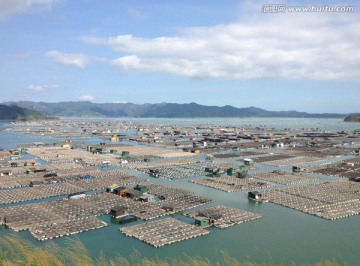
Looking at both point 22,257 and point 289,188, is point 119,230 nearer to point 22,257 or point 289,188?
point 22,257

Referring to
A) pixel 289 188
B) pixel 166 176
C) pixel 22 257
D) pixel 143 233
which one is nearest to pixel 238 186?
pixel 289 188

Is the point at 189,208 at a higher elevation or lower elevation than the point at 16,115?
lower

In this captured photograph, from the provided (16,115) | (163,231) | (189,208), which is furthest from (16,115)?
(163,231)

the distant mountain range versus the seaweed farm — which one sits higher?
the distant mountain range

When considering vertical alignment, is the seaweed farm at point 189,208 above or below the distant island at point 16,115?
below

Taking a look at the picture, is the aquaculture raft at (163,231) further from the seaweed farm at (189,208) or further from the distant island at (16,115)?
the distant island at (16,115)

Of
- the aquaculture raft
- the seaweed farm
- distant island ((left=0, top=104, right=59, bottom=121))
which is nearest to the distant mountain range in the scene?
distant island ((left=0, top=104, right=59, bottom=121))

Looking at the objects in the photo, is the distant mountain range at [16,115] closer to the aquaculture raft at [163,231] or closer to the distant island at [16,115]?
the distant island at [16,115]

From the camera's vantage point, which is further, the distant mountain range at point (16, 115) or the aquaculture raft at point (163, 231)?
the distant mountain range at point (16, 115)

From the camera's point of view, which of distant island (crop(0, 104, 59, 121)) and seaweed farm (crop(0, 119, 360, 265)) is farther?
distant island (crop(0, 104, 59, 121))

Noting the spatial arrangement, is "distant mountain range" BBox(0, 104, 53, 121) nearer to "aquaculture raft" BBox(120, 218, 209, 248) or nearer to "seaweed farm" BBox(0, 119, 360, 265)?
"seaweed farm" BBox(0, 119, 360, 265)

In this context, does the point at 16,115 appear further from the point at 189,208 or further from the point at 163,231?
the point at 163,231

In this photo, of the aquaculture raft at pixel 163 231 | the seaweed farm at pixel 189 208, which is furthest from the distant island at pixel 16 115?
the aquaculture raft at pixel 163 231
